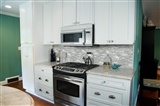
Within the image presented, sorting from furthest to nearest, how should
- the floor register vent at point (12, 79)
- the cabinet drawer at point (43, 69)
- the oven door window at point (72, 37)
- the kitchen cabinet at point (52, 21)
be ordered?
the floor register vent at point (12, 79) → the kitchen cabinet at point (52, 21) → the cabinet drawer at point (43, 69) → the oven door window at point (72, 37)

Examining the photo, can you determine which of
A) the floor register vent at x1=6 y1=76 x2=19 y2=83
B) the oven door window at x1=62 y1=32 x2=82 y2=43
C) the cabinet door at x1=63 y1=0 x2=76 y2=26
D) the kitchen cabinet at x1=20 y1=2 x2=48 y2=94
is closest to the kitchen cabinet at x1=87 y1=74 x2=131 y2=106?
the oven door window at x1=62 y1=32 x2=82 y2=43

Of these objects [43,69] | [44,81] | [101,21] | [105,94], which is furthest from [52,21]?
[105,94]

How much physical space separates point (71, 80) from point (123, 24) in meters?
1.39

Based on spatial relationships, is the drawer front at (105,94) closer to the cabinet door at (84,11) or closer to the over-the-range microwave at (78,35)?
the over-the-range microwave at (78,35)

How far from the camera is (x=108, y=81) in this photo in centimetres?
198

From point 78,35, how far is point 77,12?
0.49m

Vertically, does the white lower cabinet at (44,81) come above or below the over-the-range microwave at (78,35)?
below

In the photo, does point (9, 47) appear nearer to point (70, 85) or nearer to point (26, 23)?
point (26, 23)

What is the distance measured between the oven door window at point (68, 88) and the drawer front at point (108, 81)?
13.7 inches

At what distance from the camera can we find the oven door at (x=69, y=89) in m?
2.27

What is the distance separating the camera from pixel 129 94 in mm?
1824

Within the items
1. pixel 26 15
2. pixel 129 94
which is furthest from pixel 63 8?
pixel 129 94

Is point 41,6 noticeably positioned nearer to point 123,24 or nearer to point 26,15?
point 26,15

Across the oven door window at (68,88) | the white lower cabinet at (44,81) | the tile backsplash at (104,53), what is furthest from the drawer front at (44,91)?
the tile backsplash at (104,53)
